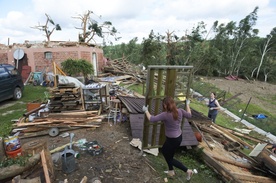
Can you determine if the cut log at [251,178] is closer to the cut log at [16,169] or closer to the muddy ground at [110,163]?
the muddy ground at [110,163]

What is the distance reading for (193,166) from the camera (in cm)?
482

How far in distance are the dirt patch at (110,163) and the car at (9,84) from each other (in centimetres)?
518

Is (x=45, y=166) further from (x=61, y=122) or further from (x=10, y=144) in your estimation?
(x=61, y=122)

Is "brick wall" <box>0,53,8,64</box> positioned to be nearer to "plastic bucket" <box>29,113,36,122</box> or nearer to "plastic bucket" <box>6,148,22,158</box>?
"plastic bucket" <box>29,113,36,122</box>

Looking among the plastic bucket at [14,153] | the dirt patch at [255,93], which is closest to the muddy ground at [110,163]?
the plastic bucket at [14,153]

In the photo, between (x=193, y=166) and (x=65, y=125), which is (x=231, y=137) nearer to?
(x=193, y=166)

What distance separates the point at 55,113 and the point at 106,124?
6.75 ft

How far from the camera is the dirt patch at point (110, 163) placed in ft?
12.9

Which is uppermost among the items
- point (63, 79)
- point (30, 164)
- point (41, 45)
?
point (41, 45)

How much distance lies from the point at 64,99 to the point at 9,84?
14.5 feet

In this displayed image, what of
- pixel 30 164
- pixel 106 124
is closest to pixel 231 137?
pixel 106 124

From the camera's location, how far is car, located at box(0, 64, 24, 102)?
889cm

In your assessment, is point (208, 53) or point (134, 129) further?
point (208, 53)

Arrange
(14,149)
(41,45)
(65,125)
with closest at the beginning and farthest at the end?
(14,149) < (65,125) < (41,45)
